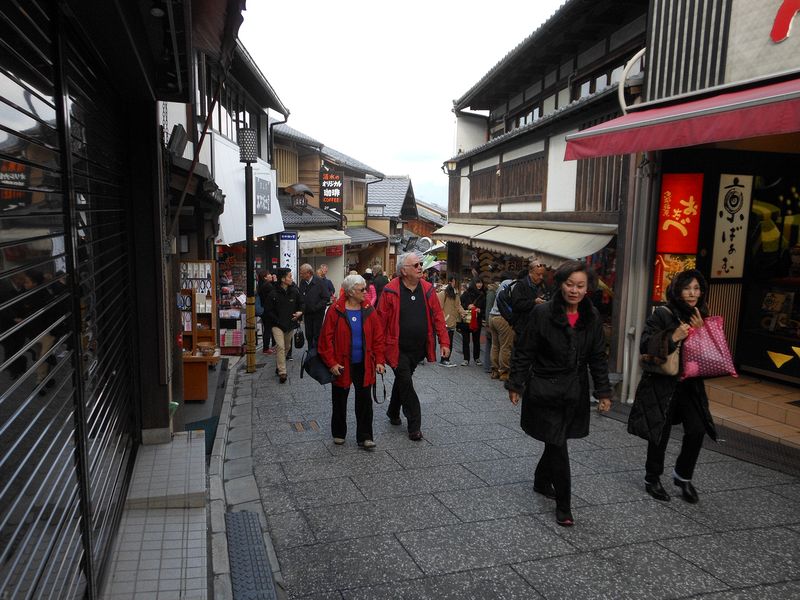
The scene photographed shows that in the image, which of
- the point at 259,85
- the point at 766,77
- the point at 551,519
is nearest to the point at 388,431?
the point at 551,519

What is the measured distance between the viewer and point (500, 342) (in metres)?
10.2

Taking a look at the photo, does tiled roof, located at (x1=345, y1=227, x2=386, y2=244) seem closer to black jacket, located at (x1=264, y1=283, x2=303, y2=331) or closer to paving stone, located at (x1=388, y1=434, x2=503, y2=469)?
black jacket, located at (x1=264, y1=283, x2=303, y2=331)

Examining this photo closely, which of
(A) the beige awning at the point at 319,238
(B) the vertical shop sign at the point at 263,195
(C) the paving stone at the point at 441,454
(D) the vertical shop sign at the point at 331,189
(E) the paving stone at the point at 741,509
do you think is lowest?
(C) the paving stone at the point at 441,454

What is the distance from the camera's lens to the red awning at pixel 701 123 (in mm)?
5359

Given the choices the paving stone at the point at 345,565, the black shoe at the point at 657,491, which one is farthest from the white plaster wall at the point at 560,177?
the paving stone at the point at 345,565

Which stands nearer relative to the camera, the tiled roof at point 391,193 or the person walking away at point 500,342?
the person walking away at point 500,342

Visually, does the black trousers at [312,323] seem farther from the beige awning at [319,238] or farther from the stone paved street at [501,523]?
the beige awning at [319,238]

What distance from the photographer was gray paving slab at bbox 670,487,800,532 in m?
4.77

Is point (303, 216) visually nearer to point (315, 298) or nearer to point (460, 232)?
point (460, 232)

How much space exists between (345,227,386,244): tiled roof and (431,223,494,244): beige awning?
10.1 metres

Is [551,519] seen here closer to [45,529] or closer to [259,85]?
[45,529]

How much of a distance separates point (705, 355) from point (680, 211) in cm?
368

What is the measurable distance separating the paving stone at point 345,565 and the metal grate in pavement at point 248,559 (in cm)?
14

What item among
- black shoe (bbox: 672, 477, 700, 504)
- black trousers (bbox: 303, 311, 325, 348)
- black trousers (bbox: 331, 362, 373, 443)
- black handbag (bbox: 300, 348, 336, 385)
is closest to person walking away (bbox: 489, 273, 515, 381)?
black trousers (bbox: 303, 311, 325, 348)
